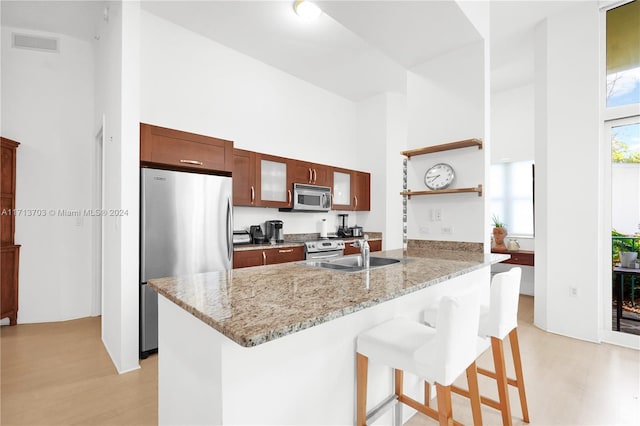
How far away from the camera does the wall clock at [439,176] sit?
2.70 metres

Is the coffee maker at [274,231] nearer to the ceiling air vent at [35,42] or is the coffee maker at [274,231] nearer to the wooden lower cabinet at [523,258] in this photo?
the ceiling air vent at [35,42]

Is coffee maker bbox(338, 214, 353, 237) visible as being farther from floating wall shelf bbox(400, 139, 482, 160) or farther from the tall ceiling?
floating wall shelf bbox(400, 139, 482, 160)

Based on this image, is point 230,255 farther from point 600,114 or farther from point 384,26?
point 600,114

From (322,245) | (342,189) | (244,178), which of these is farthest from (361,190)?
(244,178)

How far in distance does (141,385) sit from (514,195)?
5207mm

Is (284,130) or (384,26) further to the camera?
(284,130)

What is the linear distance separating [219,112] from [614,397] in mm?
4283

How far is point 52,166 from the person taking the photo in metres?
3.48

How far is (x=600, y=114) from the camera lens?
2988 mm

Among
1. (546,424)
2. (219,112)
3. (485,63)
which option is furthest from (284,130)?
(546,424)

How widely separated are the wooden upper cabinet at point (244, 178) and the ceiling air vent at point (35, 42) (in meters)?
2.38

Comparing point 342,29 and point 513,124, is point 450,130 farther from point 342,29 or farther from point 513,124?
point 513,124

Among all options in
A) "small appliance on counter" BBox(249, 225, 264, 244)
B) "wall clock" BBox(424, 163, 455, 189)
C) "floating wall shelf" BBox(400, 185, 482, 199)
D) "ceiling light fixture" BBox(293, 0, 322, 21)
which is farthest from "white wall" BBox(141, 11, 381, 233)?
"wall clock" BBox(424, 163, 455, 189)

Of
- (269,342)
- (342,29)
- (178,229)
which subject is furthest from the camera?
(342,29)
